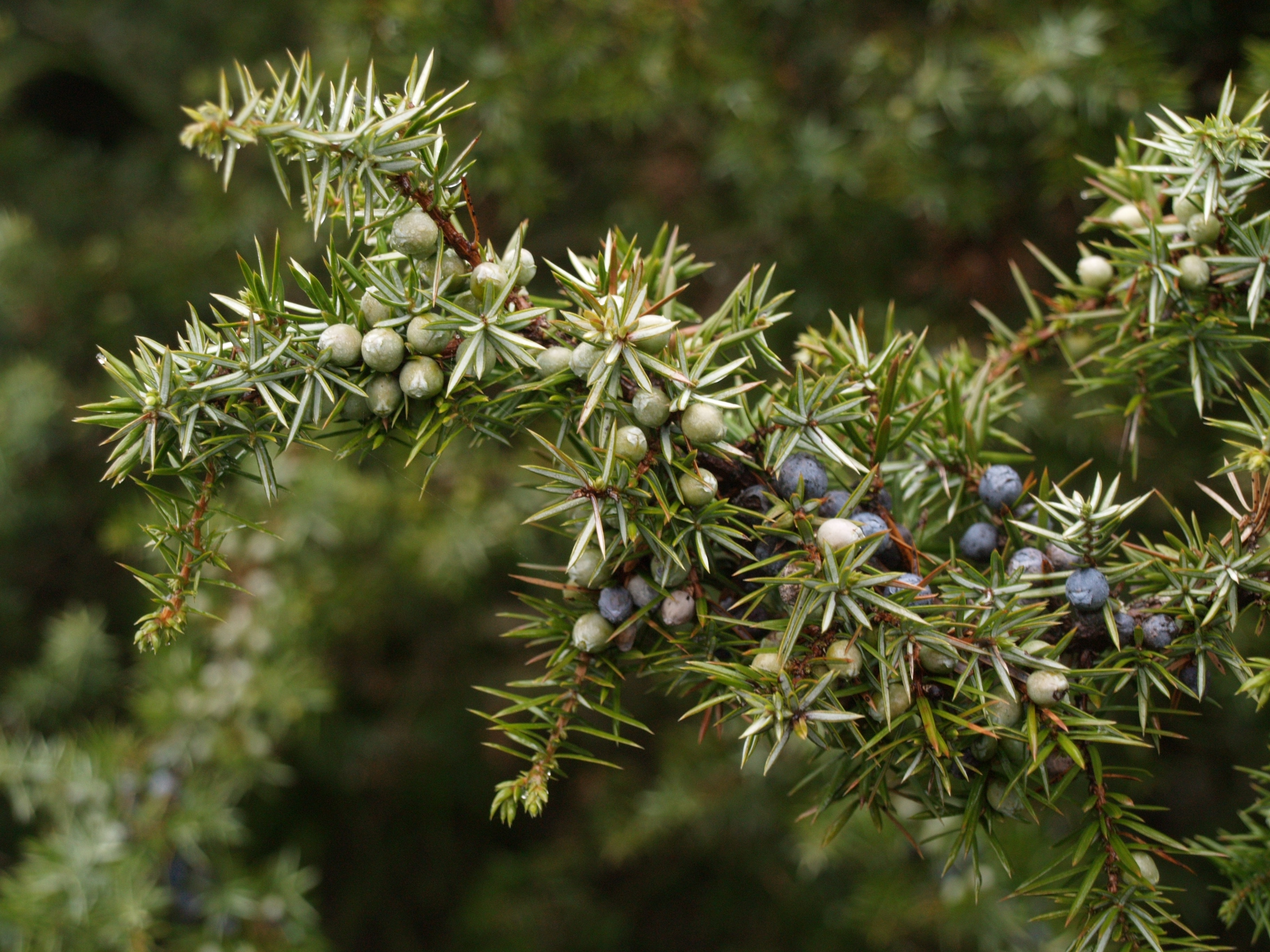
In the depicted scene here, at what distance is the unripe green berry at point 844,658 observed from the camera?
0.61 meters

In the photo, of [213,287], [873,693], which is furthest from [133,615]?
[873,693]

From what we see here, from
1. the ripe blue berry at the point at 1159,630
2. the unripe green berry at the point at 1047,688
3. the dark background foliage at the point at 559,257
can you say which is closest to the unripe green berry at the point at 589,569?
the unripe green berry at the point at 1047,688

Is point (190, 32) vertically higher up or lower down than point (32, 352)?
higher up

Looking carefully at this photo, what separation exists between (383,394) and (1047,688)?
57cm

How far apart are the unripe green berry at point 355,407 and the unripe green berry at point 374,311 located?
0.06 meters

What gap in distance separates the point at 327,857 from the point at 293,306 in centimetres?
298

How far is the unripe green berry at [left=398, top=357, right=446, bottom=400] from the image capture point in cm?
62

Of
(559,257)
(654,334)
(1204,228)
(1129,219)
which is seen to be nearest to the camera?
Answer: (654,334)

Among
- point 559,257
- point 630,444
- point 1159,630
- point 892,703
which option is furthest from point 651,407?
point 559,257

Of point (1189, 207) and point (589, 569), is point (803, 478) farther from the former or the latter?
point (1189, 207)

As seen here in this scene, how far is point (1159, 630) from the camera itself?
67 centimetres

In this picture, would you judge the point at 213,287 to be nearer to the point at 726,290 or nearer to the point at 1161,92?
the point at 726,290

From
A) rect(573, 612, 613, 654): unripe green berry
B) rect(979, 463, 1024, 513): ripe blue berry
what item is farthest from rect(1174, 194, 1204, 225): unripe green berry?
rect(573, 612, 613, 654): unripe green berry

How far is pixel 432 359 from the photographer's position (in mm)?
643
